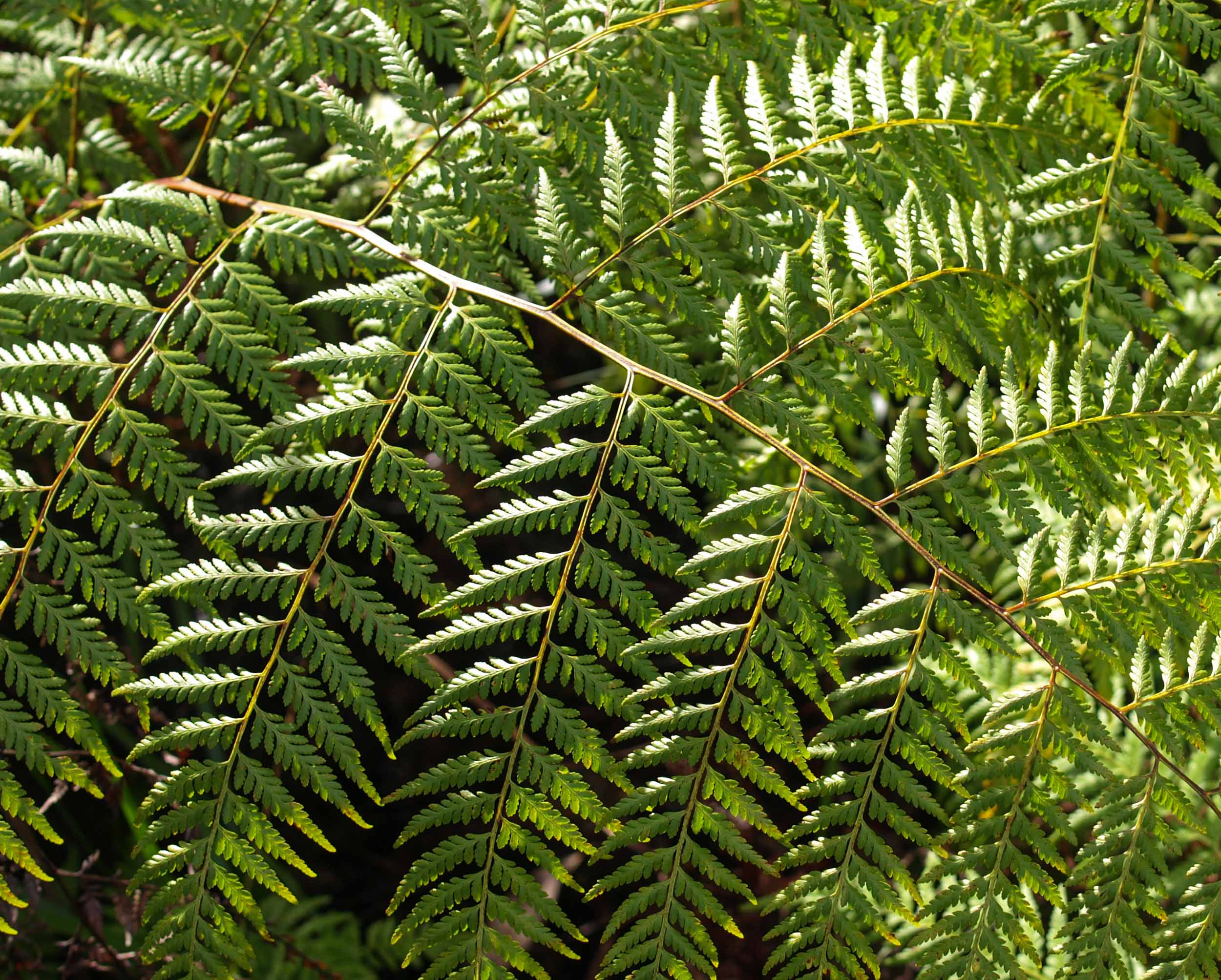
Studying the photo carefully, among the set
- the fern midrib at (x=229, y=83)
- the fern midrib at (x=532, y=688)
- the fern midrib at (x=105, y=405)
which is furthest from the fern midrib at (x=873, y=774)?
the fern midrib at (x=229, y=83)

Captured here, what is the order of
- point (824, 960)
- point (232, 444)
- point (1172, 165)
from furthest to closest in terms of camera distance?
point (1172, 165) < point (232, 444) < point (824, 960)

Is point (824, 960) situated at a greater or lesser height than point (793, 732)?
lesser

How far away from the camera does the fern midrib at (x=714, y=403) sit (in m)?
1.46

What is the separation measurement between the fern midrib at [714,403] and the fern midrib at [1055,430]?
8 cm

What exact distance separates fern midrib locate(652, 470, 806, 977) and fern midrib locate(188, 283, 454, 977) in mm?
639

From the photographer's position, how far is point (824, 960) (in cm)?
141

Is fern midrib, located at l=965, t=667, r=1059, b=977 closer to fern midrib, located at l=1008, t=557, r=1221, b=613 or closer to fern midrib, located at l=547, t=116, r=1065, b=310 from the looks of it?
fern midrib, located at l=1008, t=557, r=1221, b=613

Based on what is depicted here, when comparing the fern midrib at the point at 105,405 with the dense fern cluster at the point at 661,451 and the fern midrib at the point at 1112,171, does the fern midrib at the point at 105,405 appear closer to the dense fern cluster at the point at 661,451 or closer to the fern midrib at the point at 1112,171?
the dense fern cluster at the point at 661,451

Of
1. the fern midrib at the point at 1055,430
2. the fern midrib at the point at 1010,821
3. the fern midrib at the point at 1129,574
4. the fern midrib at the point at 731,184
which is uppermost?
the fern midrib at the point at 731,184

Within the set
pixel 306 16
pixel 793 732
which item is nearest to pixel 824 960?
pixel 793 732

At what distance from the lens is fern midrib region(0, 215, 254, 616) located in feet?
4.91

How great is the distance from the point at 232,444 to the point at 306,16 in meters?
0.90

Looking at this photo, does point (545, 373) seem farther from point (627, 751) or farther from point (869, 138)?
point (869, 138)

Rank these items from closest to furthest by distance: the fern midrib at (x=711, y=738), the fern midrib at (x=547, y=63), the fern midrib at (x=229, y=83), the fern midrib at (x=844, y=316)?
the fern midrib at (x=711, y=738) < the fern midrib at (x=844, y=316) < the fern midrib at (x=547, y=63) < the fern midrib at (x=229, y=83)
